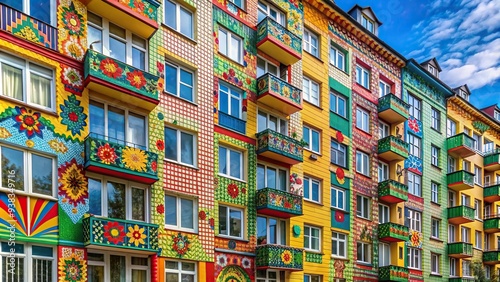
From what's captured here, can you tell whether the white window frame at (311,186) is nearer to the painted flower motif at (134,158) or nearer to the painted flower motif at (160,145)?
the painted flower motif at (160,145)

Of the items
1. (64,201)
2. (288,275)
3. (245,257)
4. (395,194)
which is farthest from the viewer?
(395,194)

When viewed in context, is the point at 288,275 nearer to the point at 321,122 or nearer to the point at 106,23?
the point at 321,122

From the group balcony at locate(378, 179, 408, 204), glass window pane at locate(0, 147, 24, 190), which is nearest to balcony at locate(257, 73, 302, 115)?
balcony at locate(378, 179, 408, 204)

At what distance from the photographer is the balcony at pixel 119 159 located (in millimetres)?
15109

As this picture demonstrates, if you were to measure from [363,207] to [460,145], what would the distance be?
42.6 feet

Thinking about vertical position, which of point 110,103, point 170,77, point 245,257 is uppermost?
point 170,77

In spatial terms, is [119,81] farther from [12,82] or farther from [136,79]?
[12,82]

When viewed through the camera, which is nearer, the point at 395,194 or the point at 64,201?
the point at 64,201

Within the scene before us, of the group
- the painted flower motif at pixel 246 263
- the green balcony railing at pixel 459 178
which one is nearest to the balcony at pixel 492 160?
the green balcony railing at pixel 459 178

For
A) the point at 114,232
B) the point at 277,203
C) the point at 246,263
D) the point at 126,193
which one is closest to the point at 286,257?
the point at 246,263

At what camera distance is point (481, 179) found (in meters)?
41.7

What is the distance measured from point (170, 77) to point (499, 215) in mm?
35615

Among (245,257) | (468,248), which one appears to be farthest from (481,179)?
(245,257)

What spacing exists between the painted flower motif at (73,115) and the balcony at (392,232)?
19375 millimetres
